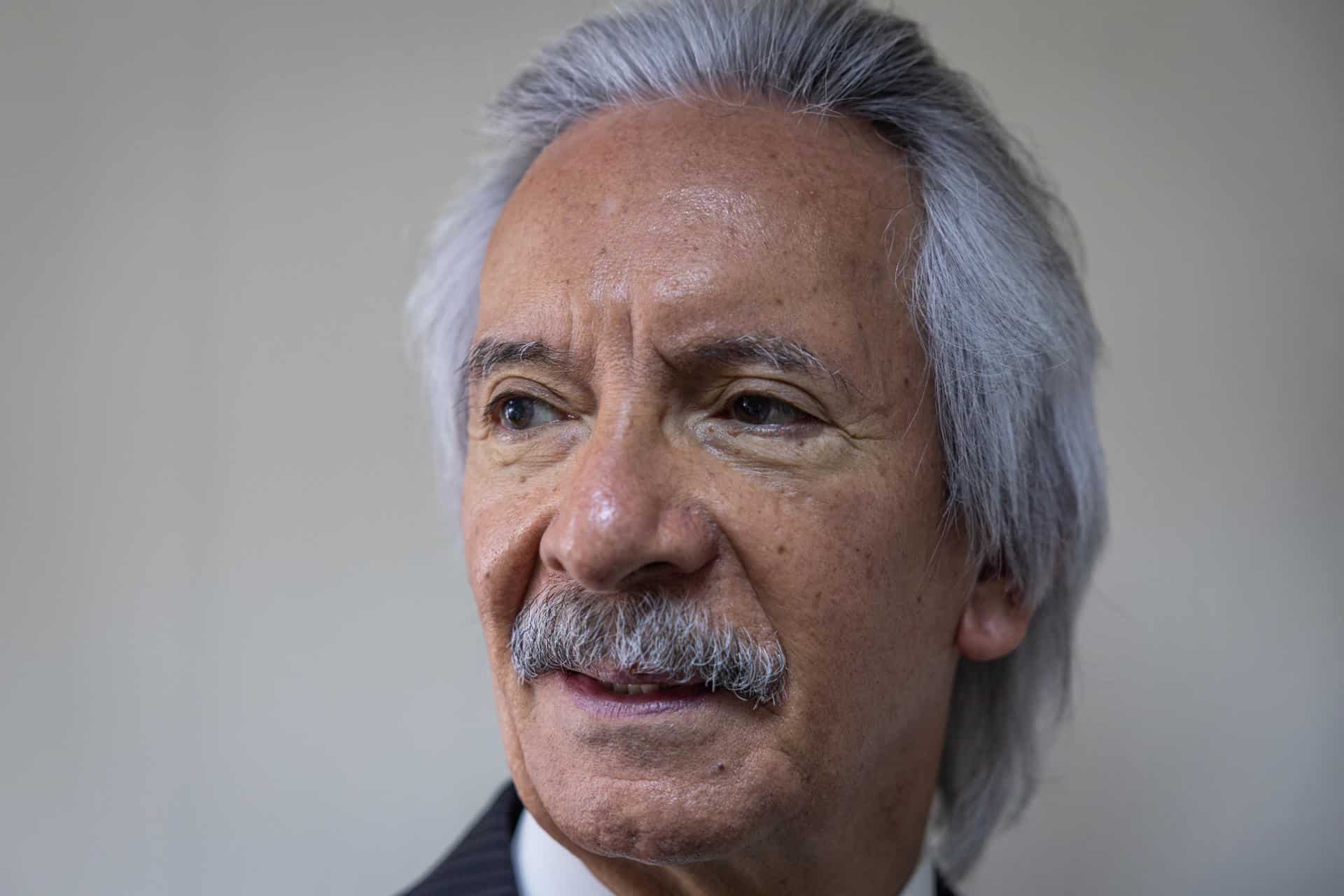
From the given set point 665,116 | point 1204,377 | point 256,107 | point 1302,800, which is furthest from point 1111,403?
point 256,107

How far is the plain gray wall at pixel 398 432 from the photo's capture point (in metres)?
1.97

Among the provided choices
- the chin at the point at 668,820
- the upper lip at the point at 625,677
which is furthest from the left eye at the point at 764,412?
the chin at the point at 668,820

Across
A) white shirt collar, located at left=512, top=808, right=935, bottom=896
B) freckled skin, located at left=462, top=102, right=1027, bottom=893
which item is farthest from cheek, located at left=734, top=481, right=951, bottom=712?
white shirt collar, located at left=512, top=808, right=935, bottom=896

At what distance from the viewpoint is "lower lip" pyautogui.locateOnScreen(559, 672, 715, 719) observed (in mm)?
1240

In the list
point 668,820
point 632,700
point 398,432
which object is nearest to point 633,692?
point 632,700

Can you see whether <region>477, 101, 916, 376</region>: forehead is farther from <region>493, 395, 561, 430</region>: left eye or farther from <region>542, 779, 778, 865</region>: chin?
<region>542, 779, 778, 865</region>: chin

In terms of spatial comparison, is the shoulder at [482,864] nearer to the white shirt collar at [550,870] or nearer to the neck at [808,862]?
the white shirt collar at [550,870]

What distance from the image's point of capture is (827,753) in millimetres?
1289

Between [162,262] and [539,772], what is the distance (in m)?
1.26

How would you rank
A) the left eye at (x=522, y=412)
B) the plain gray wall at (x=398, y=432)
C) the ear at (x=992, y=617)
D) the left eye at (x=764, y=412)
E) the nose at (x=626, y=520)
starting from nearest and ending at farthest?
the nose at (x=626, y=520) < the left eye at (x=764, y=412) < the left eye at (x=522, y=412) < the ear at (x=992, y=617) < the plain gray wall at (x=398, y=432)

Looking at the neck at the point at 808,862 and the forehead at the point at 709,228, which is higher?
the forehead at the point at 709,228

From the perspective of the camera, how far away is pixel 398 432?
212 cm

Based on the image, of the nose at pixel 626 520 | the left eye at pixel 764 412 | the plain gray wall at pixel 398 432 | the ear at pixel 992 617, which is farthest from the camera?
the plain gray wall at pixel 398 432

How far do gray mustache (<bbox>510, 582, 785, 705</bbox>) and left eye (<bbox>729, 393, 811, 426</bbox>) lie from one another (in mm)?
236
